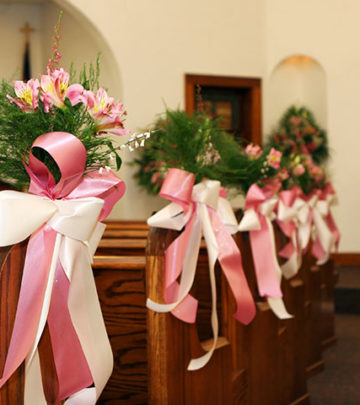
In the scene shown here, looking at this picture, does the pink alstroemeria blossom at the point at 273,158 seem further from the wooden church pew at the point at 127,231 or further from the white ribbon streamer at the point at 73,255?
the white ribbon streamer at the point at 73,255

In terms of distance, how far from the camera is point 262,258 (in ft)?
8.00

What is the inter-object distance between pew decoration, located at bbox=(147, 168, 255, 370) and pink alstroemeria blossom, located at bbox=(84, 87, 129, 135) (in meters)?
0.50

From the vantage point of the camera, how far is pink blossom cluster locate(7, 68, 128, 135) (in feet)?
3.87

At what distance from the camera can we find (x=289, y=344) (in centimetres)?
288

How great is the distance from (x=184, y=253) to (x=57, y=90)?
0.73 m

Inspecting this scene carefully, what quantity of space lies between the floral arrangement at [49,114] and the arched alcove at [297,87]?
6786 mm

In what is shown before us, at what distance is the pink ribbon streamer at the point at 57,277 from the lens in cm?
113

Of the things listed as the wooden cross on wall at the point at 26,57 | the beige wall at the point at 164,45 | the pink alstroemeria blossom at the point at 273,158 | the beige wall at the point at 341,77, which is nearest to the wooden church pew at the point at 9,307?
the pink alstroemeria blossom at the point at 273,158

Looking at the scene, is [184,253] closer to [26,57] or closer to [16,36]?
[26,57]

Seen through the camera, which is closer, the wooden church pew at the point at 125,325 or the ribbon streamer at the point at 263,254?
the wooden church pew at the point at 125,325

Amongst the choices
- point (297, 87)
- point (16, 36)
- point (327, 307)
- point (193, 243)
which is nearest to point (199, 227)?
point (193, 243)

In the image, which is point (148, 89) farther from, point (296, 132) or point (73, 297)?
point (73, 297)

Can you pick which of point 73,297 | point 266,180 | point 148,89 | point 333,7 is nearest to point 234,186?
point 266,180

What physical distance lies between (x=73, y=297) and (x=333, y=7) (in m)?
7.12
